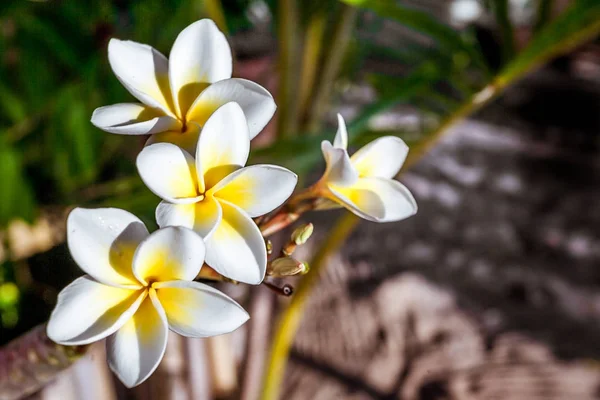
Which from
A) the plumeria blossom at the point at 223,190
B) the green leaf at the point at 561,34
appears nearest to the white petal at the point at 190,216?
the plumeria blossom at the point at 223,190

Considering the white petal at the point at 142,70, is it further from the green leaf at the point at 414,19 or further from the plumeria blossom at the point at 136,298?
the green leaf at the point at 414,19

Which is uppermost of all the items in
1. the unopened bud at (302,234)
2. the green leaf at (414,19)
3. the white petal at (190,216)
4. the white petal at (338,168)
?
the green leaf at (414,19)

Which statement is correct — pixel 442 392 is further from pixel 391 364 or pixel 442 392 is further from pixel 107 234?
pixel 107 234

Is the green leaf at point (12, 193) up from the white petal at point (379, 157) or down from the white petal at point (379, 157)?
down

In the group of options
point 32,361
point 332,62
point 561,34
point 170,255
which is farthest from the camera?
point 332,62

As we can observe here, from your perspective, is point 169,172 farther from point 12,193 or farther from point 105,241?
point 12,193

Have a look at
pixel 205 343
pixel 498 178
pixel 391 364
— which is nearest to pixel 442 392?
pixel 391 364

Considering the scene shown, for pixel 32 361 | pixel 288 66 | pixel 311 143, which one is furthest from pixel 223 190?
pixel 288 66
